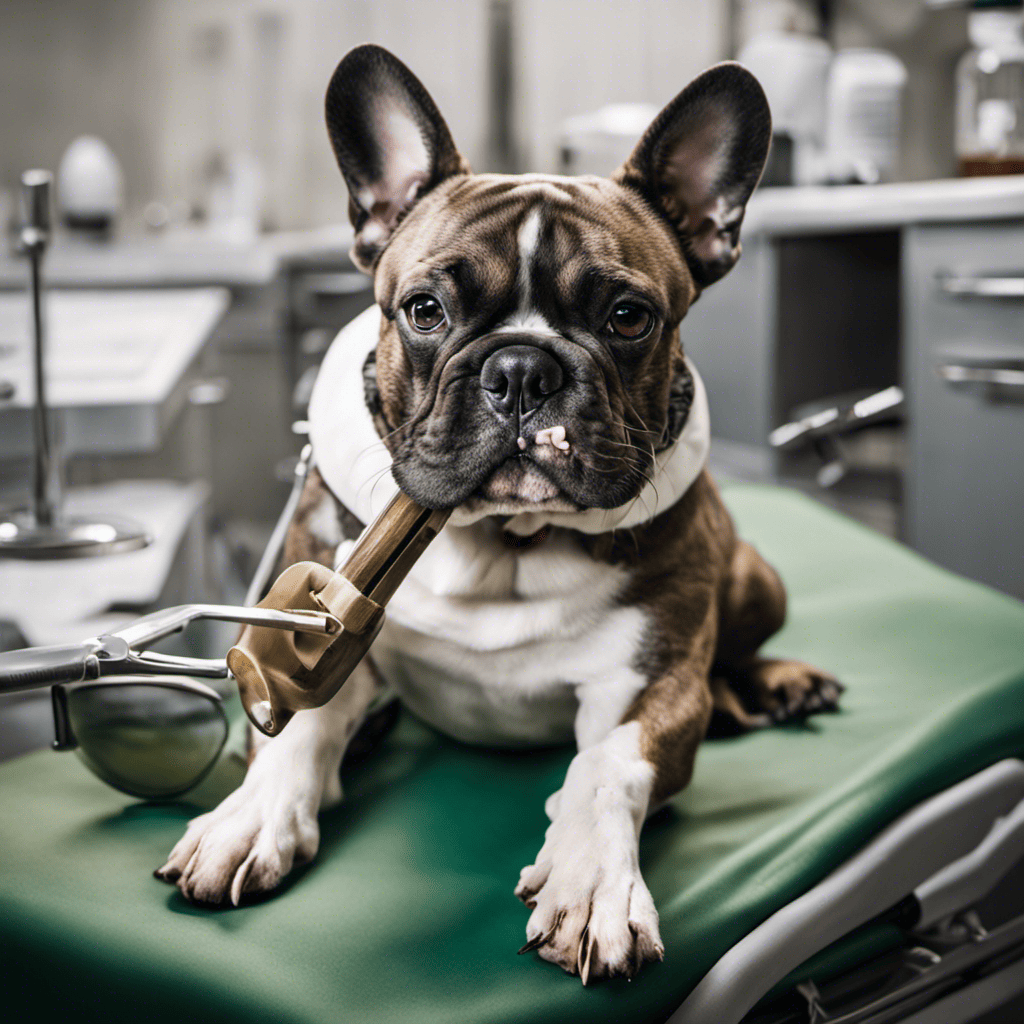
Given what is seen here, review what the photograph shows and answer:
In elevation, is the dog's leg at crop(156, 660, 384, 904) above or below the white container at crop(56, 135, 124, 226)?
below

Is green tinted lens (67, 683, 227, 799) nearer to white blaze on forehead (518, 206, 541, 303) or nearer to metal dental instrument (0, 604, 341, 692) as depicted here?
metal dental instrument (0, 604, 341, 692)

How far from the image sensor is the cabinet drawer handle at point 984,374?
173 cm

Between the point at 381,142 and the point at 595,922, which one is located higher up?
the point at 381,142

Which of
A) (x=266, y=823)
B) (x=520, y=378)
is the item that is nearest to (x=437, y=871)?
(x=266, y=823)

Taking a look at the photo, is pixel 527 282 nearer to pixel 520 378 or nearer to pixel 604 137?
pixel 520 378

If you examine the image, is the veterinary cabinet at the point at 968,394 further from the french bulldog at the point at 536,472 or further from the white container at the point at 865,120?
the french bulldog at the point at 536,472

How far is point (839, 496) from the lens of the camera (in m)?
2.46

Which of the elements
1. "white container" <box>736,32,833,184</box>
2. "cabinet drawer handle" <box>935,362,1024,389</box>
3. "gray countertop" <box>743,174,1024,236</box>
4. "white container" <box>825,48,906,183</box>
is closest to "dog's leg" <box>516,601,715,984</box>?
"gray countertop" <box>743,174,1024,236</box>

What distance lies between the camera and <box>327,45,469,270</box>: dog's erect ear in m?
0.80

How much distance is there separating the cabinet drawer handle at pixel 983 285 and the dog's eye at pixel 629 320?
1.18 m

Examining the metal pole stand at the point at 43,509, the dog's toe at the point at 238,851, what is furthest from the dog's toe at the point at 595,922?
the metal pole stand at the point at 43,509

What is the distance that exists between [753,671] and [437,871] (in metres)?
0.43

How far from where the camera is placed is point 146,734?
0.80 metres

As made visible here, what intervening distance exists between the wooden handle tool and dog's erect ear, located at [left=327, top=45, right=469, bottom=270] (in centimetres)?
30
